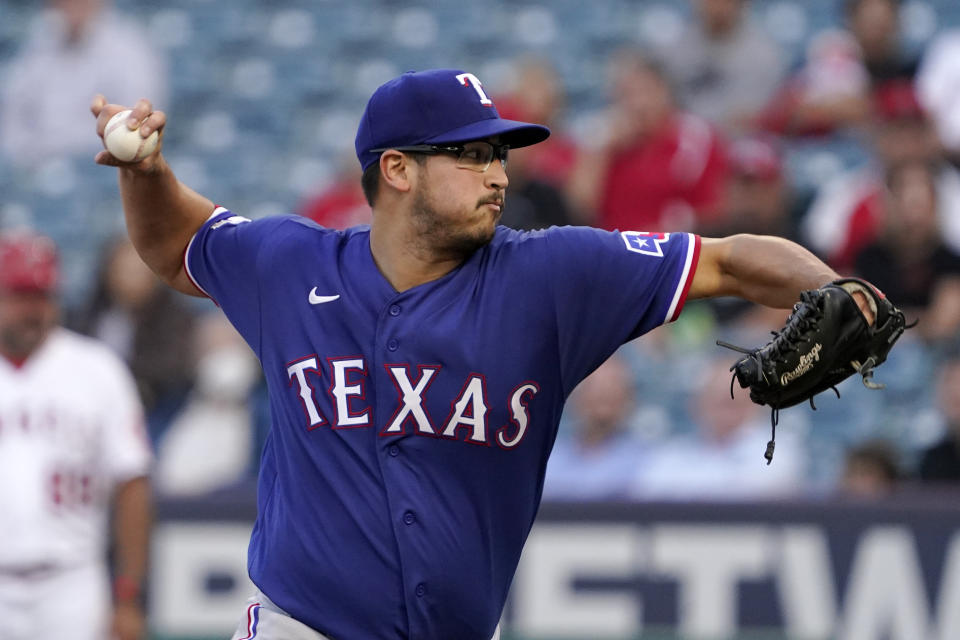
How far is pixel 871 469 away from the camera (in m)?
6.95

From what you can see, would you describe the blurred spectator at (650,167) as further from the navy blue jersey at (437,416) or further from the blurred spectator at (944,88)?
the navy blue jersey at (437,416)

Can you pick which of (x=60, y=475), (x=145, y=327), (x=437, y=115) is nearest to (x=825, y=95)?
(x=145, y=327)

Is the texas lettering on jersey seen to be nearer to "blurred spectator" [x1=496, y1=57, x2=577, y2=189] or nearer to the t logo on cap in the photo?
the t logo on cap

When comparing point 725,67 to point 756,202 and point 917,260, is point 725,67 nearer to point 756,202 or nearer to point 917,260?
point 756,202

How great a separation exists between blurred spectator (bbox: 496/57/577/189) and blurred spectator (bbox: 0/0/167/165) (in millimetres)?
2831

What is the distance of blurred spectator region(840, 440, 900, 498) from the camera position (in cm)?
688

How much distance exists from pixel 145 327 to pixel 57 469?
2324mm

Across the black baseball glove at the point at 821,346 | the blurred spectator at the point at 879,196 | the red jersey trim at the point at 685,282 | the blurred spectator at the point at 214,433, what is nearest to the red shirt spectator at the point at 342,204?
the blurred spectator at the point at 214,433

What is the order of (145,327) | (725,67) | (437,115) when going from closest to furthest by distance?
(437,115) < (145,327) < (725,67)

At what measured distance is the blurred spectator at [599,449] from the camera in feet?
23.8

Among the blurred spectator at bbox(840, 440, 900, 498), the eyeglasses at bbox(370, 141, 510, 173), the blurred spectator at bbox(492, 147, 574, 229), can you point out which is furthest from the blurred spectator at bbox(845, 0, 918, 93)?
the eyeglasses at bbox(370, 141, 510, 173)

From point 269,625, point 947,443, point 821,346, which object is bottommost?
point 947,443

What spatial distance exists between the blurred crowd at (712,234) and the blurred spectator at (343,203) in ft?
0.05

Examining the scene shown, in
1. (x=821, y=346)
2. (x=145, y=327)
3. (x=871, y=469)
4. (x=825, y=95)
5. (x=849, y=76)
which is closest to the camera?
(x=821, y=346)
